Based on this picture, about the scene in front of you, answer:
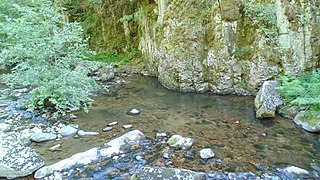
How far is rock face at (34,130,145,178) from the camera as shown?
358cm

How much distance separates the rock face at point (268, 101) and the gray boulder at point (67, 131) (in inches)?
149

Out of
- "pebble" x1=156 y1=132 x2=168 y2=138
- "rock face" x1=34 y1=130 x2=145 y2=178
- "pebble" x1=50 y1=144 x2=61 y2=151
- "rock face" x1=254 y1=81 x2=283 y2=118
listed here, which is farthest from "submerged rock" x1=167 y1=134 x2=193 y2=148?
"rock face" x1=254 y1=81 x2=283 y2=118

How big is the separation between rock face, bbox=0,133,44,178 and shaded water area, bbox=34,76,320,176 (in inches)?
9.6

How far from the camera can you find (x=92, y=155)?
3953mm

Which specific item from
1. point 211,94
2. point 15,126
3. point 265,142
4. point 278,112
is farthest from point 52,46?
point 278,112

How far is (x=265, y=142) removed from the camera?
174 inches

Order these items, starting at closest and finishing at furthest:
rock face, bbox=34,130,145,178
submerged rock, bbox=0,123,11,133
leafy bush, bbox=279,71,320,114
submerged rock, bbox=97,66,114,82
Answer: rock face, bbox=34,130,145,178
submerged rock, bbox=0,123,11,133
leafy bush, bbox=279,71,320,114
submerged rock, bbox=97,66,114,82

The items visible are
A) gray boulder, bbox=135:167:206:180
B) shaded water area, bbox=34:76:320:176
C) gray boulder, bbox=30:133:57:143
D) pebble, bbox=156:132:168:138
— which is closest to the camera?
gray boulder, bbox=135:167:206:180

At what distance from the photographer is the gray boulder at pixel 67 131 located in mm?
4823

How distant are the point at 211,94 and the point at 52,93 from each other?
13.5 ft

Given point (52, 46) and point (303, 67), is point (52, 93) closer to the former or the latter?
point (52, 46)

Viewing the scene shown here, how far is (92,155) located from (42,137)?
1.26 meters

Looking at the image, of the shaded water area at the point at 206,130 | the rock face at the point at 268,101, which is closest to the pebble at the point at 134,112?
the shaded water area at the point at 206,130

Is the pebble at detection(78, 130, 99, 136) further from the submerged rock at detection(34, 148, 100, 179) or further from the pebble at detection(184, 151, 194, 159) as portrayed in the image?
the pebble at detection(184, 151, 194, 159)
